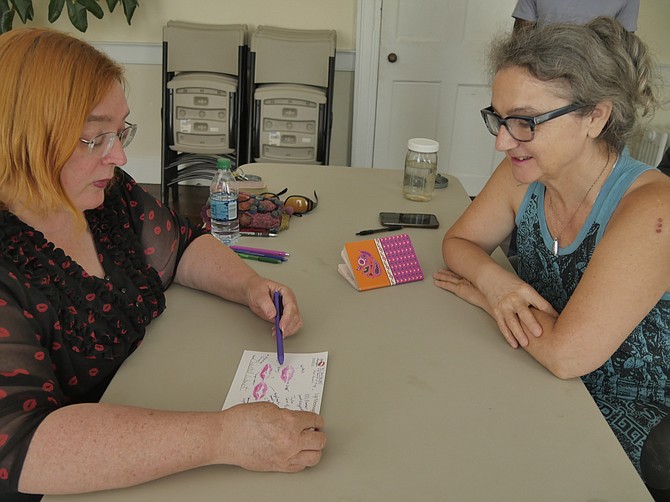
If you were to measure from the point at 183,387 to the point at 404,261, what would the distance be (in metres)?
0.64

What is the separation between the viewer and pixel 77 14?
11.5ft

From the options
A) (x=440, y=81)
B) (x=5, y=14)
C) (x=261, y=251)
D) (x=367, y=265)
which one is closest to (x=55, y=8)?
(x=5, y=14)

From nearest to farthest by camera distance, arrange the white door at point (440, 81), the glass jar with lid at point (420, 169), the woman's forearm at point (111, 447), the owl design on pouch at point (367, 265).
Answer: the woman's forearm at point (111, 447) < the owl design on pouch at point (367, 265) < the glass jar with lid at point (420, 169) < the white door at point (440, 81)

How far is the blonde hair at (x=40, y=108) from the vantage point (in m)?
0.94

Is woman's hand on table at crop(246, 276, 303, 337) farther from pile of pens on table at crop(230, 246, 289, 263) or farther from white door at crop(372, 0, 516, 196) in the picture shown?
white door at crop(372, 0, 516, 196)

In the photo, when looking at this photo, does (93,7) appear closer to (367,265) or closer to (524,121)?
(367,265)

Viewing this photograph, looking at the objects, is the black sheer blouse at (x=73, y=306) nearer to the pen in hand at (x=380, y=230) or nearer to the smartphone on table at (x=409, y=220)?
the pen in hand at (x=380, y=230)

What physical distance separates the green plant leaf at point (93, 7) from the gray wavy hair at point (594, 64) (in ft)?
9.76

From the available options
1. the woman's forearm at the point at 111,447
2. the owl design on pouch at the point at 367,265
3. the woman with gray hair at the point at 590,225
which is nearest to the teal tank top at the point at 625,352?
the woman with gray hair at the point at 590,225

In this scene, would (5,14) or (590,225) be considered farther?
(5,14)

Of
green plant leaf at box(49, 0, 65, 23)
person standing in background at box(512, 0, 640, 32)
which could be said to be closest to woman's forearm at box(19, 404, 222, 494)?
person standing in background at box(512, 0, 640, 32)

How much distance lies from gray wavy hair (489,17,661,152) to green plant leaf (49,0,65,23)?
9.86 feet

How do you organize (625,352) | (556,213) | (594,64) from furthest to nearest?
(556,213) < (625,352) < (594,64)

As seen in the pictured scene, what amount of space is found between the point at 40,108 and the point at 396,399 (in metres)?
0.73
